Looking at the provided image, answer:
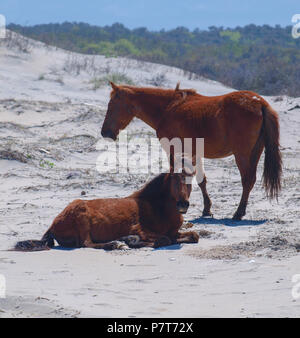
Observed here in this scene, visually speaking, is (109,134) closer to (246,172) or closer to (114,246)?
(246,172)

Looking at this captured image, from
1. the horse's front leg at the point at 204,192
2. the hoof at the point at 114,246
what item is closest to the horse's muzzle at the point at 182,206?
the hoof at the point at 114,246

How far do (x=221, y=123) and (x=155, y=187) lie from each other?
1.66 m

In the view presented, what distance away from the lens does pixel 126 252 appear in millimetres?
7578

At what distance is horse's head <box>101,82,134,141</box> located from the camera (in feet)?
33.4

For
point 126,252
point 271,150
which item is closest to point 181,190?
point 126,252

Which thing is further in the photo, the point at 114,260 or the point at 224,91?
the point at 224,91

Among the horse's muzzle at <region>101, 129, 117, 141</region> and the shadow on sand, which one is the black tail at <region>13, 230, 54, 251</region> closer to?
the shadow on sand

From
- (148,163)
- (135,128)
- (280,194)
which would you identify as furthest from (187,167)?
(135,128)

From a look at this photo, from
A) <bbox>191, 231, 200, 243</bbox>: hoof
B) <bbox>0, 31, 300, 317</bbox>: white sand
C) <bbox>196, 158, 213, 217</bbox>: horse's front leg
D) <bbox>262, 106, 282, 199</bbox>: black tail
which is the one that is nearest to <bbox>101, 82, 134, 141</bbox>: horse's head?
<bbox>0, 31, 300, 317</bbox>: white sand

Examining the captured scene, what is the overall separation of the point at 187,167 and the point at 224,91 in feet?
55.1

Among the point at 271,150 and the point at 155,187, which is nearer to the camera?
the point at 155,187

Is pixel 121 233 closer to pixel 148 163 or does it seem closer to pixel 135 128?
pixel 148 163

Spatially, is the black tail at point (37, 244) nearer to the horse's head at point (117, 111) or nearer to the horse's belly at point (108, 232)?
the horse's belly at point (108, 232)

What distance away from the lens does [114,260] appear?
285 inches
